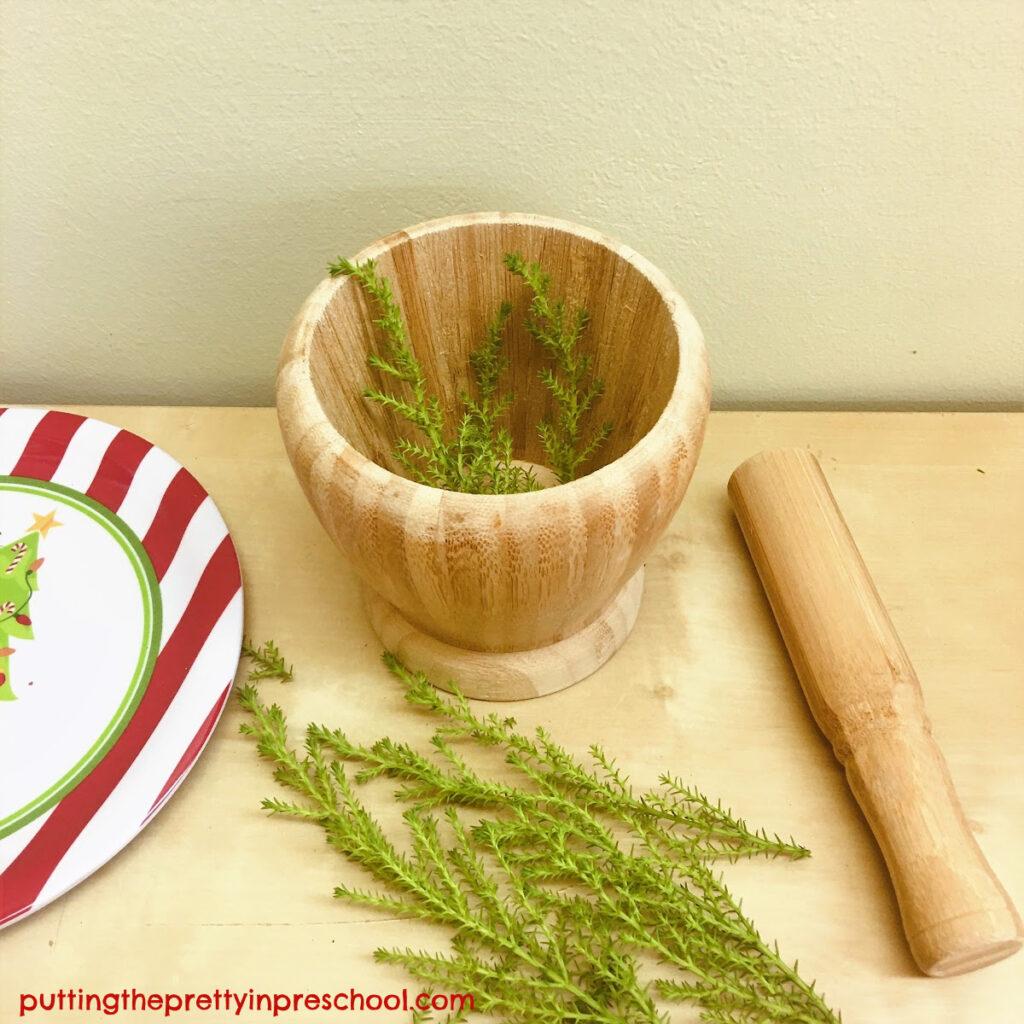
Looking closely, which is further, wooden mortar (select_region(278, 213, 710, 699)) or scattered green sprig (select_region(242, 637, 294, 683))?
scattered green sprig (select_region(242, 637, 294, 683))

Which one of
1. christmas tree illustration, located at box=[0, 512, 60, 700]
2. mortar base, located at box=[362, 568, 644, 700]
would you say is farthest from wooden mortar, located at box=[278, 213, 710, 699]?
christmas tree illustration, located at box=[0, 512, 60, 700]

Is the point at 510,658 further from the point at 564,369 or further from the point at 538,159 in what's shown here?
the point at 538,159

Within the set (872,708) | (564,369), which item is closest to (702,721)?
(872,708)

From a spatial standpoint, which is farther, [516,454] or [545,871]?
[516,454]

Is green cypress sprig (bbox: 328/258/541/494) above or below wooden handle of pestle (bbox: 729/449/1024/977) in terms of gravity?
above

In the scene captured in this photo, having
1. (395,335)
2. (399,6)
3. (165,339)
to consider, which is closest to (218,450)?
(165,339)

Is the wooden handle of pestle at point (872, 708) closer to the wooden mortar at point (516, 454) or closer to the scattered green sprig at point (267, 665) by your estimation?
the wooden mortar at point (516, 454)

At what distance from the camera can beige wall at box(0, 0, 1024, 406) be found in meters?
0.48

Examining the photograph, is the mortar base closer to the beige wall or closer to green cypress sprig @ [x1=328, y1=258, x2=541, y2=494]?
green cypress sprig @ [x1=328, y1=258, x2=541, y2=494]

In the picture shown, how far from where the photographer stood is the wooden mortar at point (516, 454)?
0.36 m

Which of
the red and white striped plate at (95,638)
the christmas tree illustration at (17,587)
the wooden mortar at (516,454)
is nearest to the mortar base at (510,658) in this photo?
the wooden mortar at (516,454)

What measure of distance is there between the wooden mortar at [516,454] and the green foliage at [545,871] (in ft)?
0.19

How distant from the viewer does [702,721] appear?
1.61ft

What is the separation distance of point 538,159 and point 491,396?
0.51 ft
